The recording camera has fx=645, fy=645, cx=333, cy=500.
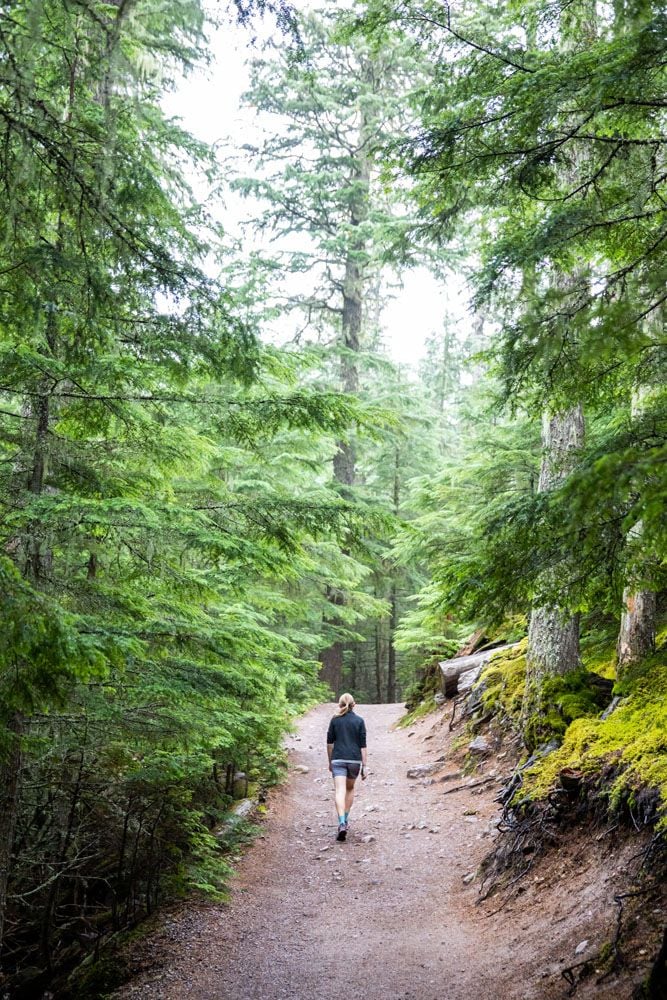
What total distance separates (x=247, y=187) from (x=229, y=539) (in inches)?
637

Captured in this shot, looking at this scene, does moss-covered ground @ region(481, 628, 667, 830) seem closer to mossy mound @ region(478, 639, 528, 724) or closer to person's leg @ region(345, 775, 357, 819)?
mossy mound @ region(478, 639, 528, 724)

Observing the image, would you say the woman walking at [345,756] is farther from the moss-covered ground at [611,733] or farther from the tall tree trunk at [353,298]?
the tall tree trunk at [353,298]

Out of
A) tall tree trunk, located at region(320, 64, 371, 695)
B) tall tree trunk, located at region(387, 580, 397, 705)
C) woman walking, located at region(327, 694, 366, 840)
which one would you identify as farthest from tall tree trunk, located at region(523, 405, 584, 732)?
tall tree trunk, located at region(387, 580, 397, 705)

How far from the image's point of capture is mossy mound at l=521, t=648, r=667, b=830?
4859 millimetres

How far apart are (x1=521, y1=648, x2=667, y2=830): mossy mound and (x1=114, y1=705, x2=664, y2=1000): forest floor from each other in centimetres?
43

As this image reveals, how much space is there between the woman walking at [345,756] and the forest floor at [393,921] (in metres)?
0.43

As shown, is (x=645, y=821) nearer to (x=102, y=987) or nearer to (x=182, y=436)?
(x=102, y=987)

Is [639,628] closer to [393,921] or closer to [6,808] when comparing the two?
[393,921]

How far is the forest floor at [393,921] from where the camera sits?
4.55m

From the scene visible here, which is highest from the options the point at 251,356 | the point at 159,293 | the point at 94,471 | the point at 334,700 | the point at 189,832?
the point at 159,293

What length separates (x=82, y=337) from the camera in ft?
15.8

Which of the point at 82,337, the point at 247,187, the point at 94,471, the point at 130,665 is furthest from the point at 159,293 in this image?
the point at 247,187

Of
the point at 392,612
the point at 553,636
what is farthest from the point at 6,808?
the point at 392,612

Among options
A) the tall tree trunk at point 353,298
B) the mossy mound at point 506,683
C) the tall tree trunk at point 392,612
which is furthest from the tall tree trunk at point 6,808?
the tall tree trunk at point 392,612
